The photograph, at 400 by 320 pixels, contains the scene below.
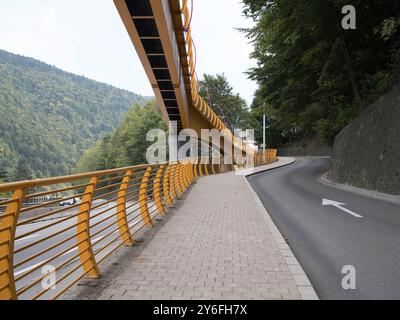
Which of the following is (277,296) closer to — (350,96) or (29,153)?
(350,96)

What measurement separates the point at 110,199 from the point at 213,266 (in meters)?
4.00

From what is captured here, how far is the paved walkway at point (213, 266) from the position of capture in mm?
4090

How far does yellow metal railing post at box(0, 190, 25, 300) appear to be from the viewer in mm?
2918

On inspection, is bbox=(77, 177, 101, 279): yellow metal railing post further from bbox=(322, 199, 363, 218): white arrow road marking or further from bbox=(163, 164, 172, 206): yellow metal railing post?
bbox=(322, 199, 363, 218): white arrow road marking

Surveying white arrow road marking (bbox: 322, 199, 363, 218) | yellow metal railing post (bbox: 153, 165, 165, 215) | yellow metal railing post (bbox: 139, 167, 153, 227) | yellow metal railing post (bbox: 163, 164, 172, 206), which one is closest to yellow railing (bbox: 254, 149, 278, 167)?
white arrow road marking (bbox: 322, 199, 363, 218)

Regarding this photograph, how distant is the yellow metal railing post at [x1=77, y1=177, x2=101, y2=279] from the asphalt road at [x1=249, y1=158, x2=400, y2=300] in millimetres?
2930

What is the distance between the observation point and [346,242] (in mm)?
6605

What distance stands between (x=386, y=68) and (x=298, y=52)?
478 cm

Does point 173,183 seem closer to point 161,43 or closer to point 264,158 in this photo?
point 161,43

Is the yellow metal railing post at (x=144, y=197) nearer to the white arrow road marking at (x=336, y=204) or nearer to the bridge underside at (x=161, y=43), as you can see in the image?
the white arrow road marking at (x=336, y=204)

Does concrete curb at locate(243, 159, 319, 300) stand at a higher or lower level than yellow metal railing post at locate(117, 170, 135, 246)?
lower

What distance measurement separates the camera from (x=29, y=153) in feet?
486

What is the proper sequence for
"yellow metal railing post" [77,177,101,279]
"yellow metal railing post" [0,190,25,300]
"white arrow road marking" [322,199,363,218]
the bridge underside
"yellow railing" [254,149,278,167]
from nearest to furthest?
"yellow metal railing post" [0,190,25,300] → "yellow metal railing post" [77,177,101,279] → "white arrow road marking" [322,199,363,218] → the bridge underside → "yellow railing" [254,149,278,167]
